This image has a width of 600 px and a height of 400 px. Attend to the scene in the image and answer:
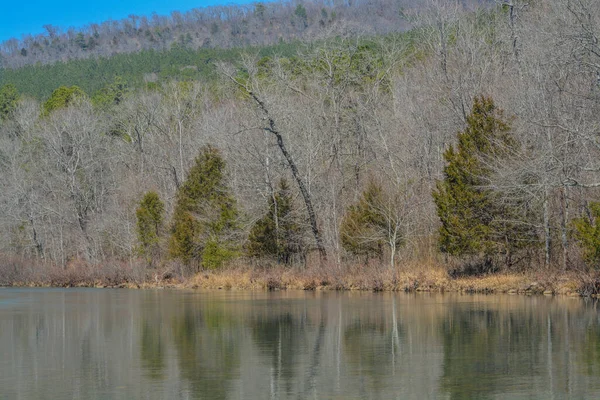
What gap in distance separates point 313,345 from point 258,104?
89.9 ft

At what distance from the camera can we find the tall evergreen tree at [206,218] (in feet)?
159

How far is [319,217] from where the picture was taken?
161 ft

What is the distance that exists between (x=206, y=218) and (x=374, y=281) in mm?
14612

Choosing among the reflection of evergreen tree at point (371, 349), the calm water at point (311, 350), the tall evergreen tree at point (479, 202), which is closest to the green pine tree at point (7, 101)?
the calm water at point (311, 350)

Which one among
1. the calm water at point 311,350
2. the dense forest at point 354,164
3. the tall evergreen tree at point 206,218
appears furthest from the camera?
the tall evergreen tree at point 206,218

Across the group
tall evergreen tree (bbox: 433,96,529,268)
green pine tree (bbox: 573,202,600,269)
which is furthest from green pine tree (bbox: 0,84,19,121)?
green pine tree (bbox: 573,202,600,269)

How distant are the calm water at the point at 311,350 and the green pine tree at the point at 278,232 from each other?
567 inches

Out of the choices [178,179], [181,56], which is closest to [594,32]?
[178,179]

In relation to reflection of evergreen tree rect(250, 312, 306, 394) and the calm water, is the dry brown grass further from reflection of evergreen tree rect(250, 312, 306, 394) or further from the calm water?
reflection of evergreen tree rect(250, 312, 306, 394)

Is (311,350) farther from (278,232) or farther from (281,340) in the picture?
(278,232)

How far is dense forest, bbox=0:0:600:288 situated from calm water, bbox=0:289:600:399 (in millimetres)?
5416

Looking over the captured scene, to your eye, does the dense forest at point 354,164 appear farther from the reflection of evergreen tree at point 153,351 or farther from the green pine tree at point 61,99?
the reflection of evergreen tree at point 153,351

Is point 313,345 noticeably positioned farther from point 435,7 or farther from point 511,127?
point 435,7

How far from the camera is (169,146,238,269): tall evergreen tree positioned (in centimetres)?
4841
